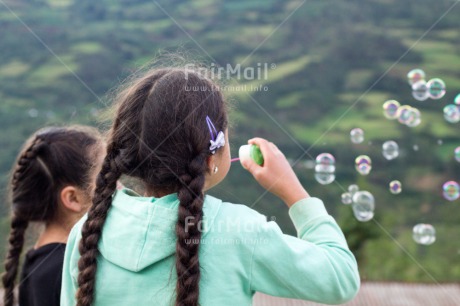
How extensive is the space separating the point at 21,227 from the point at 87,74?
3926mm

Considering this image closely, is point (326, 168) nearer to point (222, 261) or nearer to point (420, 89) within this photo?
point (420, 89)

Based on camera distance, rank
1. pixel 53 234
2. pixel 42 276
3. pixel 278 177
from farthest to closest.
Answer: pixel 53 234, pixel 42 276, pixel 278 177

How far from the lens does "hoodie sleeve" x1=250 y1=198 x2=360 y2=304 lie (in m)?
0.73

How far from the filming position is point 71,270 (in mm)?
821

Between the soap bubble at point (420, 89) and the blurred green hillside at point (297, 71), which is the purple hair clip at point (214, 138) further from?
the blurred green hillside at point (297, 71)

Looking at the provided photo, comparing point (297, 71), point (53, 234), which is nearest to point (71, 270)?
point (53, 234)

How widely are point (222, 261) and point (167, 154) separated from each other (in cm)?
15

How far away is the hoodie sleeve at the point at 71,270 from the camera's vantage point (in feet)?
2.70

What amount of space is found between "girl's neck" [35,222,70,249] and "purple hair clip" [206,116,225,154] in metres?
0.53

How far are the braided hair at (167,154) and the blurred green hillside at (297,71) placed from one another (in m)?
3.70

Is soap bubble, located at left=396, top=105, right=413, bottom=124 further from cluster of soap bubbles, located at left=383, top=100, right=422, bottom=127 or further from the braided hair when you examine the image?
the braided hair

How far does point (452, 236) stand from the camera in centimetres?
500

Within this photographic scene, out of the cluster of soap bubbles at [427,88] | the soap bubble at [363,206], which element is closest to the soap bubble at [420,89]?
the cluster of soap bubbles at [427,88]

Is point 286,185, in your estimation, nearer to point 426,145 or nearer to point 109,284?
point 109,284
